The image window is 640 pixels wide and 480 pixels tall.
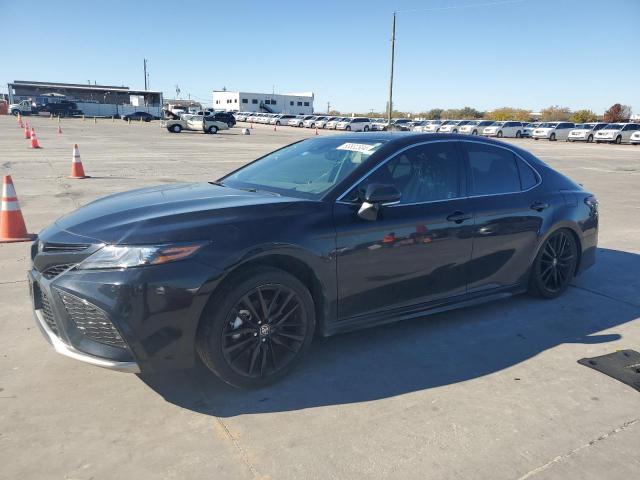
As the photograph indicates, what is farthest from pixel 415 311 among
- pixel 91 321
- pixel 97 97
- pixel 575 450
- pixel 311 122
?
pixel 97 97

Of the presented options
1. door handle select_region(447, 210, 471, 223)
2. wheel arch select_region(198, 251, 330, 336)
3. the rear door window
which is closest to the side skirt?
wheel arch select_region(198, 251, 330, 336)

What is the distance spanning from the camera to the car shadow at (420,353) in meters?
3.19

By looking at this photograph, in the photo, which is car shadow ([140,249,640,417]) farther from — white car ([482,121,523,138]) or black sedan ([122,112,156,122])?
black sedan ([122,112,156,122])

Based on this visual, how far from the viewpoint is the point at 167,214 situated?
316 cm

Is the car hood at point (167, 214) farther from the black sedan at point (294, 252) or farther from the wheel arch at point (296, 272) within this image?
the wheel arch at point (296, 272)

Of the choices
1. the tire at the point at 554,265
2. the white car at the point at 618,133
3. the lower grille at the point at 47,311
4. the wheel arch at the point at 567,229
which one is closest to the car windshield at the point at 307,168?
the lower grille at the point at 47,311

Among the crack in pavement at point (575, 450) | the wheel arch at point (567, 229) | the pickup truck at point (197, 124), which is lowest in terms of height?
the crack in pavement at point (575, 450)

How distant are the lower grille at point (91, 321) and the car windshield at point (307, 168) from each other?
1.51 meters

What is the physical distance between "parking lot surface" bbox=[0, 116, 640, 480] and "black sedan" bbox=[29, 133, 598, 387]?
283mm

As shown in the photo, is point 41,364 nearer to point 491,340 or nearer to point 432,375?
point 432,375

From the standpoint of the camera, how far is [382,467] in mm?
2553

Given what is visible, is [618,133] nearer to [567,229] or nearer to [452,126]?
[452,126]

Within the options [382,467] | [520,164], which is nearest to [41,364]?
[382,467]

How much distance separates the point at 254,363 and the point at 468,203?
2159 millimetres
